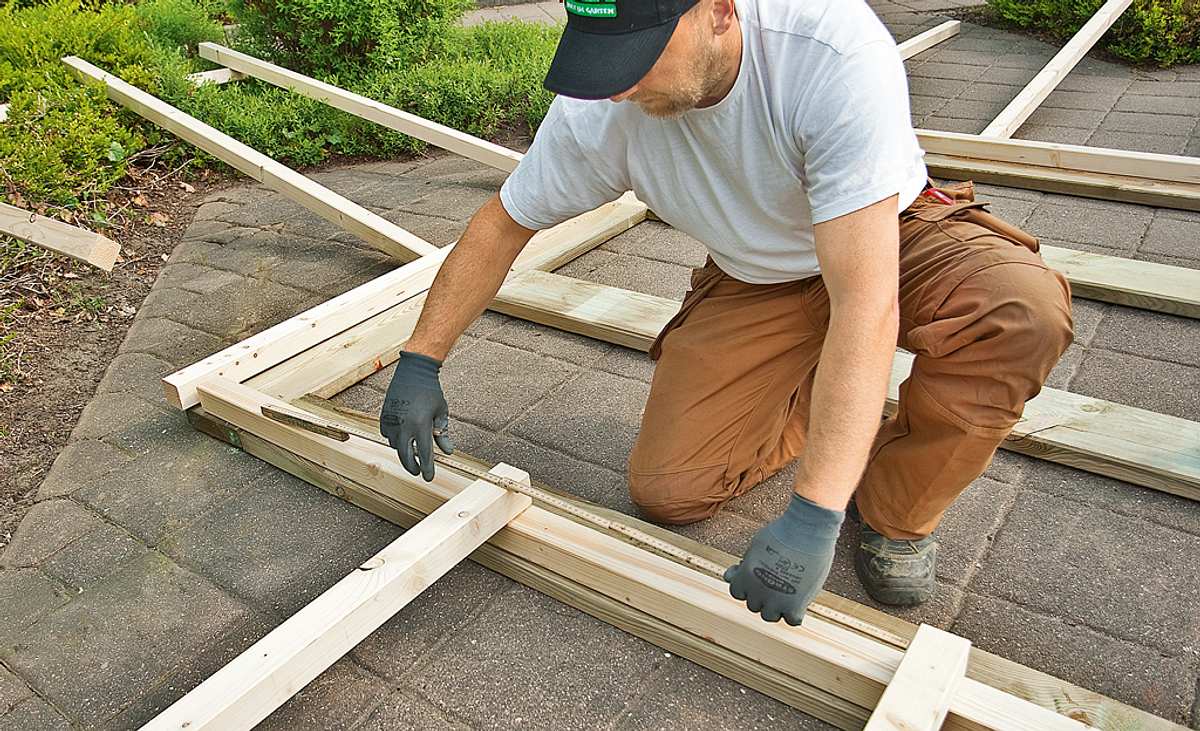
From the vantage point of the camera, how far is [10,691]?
6.31 feet

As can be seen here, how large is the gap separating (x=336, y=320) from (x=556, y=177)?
1332 millimetres

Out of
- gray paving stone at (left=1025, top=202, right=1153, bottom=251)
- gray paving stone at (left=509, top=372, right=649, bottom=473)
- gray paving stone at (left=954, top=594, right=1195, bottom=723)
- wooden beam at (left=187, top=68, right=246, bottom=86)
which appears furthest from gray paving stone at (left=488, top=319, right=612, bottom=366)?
wooden beam at (left=187, top=68, right=246, bottom=86)

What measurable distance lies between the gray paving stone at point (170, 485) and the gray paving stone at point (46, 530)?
0.15 ft

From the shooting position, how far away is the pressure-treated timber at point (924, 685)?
4.94ft

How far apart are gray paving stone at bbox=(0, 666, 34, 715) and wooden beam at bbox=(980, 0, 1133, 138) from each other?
166 inches

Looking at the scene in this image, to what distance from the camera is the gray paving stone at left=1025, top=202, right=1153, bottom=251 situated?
362 centimetres

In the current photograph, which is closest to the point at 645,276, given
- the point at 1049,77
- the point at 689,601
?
the point at 689,601

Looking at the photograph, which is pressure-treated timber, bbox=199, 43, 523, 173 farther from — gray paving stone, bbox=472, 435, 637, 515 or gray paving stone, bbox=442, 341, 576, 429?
gray paving stone, bbox=472, 435, 637, 515

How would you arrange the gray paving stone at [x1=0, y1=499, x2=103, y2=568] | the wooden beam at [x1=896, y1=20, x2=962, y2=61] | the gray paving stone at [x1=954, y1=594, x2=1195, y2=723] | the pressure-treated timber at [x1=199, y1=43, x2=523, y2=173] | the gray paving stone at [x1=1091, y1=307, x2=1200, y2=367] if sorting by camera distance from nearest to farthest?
the gray paving stone at [x1=954, y1=594, x2=1195, y2=723] < the gray paving stone at [x1=0, y1=499, x2=103, y2=568] < the gray paving stone at [x1=1091, y1=307, x2=1200, y2=367] < the pressure-treated timber at [x1=199, y1=43, x2=523, y2=173] < the wooden beam at [x1=896, y1=20, x2=962, y2=61]

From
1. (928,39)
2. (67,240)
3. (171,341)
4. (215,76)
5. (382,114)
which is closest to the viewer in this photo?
(67,240)

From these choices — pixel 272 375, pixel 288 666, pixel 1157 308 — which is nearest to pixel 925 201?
pixel 1157 308

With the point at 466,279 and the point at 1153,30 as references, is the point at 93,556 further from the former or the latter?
the point at 1153,30

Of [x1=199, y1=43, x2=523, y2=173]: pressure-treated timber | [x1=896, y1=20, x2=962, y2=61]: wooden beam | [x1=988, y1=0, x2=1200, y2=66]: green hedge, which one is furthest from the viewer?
[x1=896, y1=20, x2=962, y2=61]: wooden beam

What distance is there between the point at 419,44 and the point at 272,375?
11.5 feet
